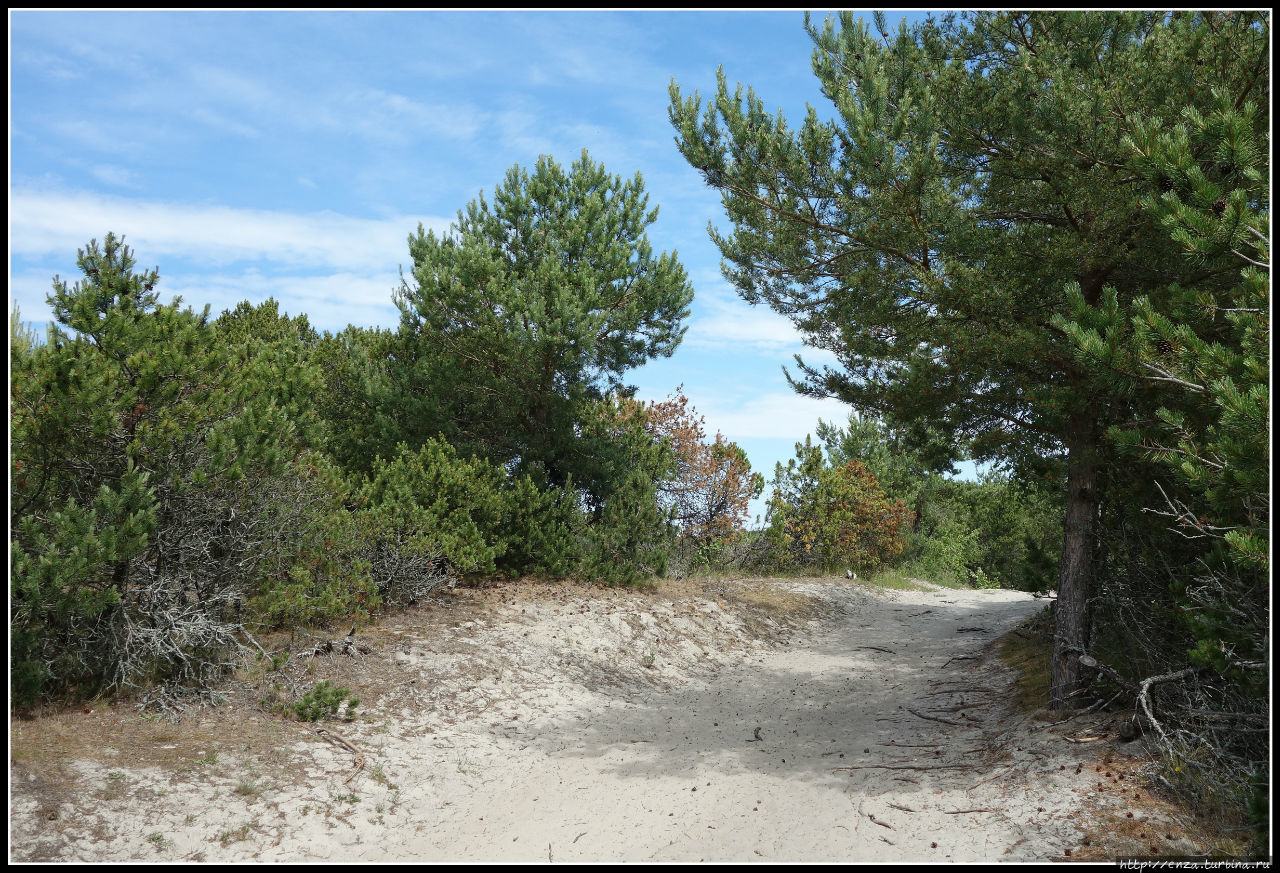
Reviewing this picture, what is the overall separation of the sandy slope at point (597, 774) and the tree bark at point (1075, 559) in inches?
27.9

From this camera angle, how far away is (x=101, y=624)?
6.19 m

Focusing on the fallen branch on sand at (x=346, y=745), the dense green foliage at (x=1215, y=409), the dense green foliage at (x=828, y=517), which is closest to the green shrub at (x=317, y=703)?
the fallen branch on sand at (x=346, y=745)

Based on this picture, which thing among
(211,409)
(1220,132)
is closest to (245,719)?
(211,409)

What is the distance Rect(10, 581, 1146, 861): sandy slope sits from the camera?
4816mm

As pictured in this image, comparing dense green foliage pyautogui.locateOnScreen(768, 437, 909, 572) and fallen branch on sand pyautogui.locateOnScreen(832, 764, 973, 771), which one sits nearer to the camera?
fallen branch on sand pyautogui.locateOnScreen(832, 764, 973, 771)

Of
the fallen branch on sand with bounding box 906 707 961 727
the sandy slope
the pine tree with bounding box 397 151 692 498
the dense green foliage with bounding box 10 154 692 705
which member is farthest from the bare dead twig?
the pine tree with bounding box 397 151 692 498

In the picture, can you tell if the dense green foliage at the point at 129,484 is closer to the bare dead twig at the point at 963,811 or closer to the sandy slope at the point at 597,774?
the sandy slope at the point at 597,774

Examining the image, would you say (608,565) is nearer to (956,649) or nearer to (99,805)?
(956,649)

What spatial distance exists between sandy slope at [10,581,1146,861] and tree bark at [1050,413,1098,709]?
0.71 m

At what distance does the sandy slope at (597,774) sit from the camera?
4.82 metres

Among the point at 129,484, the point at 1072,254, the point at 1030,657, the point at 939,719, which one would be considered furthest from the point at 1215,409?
the point at 129,484

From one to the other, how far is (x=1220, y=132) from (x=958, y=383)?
3.06 meters

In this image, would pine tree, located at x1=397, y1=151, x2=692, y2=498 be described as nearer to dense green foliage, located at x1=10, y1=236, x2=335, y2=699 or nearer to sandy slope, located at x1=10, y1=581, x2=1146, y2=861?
sandy slope, located at x1=10, y1=581, x2=1146, y2=861

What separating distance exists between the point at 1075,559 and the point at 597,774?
4.72m
